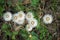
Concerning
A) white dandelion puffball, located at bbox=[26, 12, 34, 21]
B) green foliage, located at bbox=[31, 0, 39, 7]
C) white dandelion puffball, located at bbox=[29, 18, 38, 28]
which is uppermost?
green foliage, located at bbox=[31, 0, 39, 7]

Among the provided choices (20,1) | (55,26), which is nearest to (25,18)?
(20,1)

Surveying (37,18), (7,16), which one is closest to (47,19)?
(37,18)

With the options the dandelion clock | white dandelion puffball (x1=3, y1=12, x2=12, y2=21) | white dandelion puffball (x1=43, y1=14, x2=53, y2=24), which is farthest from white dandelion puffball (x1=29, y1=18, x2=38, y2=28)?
white dandelion puffball (x1=3, y1=12, x2=12, y2=21)

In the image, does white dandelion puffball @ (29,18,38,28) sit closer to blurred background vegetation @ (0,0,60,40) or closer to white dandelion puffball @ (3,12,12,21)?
blurred background vegetation @ (0,0,60,40)

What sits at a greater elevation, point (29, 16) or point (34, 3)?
point (34, 3)

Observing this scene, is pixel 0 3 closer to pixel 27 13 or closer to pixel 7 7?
pixel 7 7

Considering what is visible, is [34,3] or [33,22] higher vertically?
[34,3]

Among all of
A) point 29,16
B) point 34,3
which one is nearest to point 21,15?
point 29,16

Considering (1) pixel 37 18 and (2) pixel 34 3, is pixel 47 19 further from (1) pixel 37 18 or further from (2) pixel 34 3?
(2) pixel 34 3

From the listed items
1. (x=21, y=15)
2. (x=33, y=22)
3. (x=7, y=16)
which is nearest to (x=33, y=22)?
(x=33, y=22)

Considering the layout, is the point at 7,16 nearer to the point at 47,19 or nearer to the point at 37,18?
the point at 37,18
